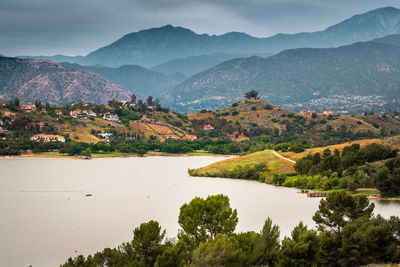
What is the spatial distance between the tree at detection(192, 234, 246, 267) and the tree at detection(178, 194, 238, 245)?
6.89m

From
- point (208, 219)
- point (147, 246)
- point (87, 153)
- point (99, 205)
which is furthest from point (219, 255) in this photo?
point (87, 153)

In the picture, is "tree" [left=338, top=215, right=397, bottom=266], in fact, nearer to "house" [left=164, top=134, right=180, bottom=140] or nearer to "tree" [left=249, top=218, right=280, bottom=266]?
"tree" [left=249, top=218, right=280, bottom=266]

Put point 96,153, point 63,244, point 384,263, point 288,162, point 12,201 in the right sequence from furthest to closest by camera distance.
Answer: point 96,153, point 288,162, point 12,201, point 63,244, point 384,263

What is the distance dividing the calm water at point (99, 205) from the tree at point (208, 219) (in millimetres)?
11209

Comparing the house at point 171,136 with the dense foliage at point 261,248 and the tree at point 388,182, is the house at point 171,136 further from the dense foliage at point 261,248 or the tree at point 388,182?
the dense foliage at point 261,248

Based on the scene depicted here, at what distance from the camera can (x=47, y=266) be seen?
135 feet

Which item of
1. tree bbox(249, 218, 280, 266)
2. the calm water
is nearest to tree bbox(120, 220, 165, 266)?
tree bbox(249, 218, 280, 266)

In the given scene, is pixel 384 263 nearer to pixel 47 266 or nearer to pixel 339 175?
pixel 47 266

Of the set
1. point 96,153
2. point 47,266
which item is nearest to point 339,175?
point 47,266

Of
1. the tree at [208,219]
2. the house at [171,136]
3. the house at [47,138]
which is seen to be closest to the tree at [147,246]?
the tree at [208,219]

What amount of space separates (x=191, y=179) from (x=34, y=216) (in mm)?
43812

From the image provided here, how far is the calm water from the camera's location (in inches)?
1911

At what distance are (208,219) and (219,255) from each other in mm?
8678

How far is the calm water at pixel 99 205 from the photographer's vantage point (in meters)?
48.5
